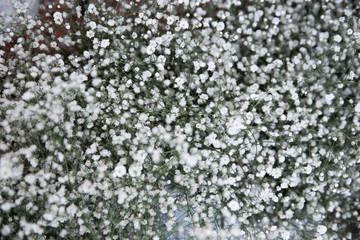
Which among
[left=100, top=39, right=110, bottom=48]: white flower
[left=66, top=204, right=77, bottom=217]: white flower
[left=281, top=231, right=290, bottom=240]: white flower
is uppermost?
[left=100, top=39, right=110, bottom=48]: white flower

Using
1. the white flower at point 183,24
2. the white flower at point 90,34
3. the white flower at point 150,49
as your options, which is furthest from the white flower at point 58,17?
the white flower at point 183,24

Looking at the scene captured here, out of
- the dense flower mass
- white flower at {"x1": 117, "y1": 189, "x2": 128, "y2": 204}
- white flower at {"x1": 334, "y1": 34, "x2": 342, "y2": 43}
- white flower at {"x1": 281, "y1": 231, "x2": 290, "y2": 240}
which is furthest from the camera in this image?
white flower at {"x1": 334, "y1": 34, "x2": 342, "y2": 43}

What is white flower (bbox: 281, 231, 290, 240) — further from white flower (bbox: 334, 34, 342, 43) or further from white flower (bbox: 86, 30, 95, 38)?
white flower (bbox: 86, 30, 95, 38)

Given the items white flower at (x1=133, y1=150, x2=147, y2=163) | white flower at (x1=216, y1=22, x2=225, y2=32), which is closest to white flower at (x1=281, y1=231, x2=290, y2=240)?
white flower at (x1=133, y1=150, x2=147, y2=163)

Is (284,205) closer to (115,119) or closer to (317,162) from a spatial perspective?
(317,162)

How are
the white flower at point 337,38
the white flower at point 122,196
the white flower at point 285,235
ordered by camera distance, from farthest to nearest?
the white flower at point 337,38 < the white flower at point 285,235 < the white flower at point 122,196

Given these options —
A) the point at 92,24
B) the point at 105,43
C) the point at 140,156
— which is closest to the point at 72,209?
the point at 140,156

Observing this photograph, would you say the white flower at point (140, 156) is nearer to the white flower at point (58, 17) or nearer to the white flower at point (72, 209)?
the white flower at point (72, 209)

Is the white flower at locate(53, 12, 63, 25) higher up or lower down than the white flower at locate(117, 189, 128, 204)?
higher up

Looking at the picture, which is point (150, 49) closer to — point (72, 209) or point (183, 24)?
point (183, 24)
